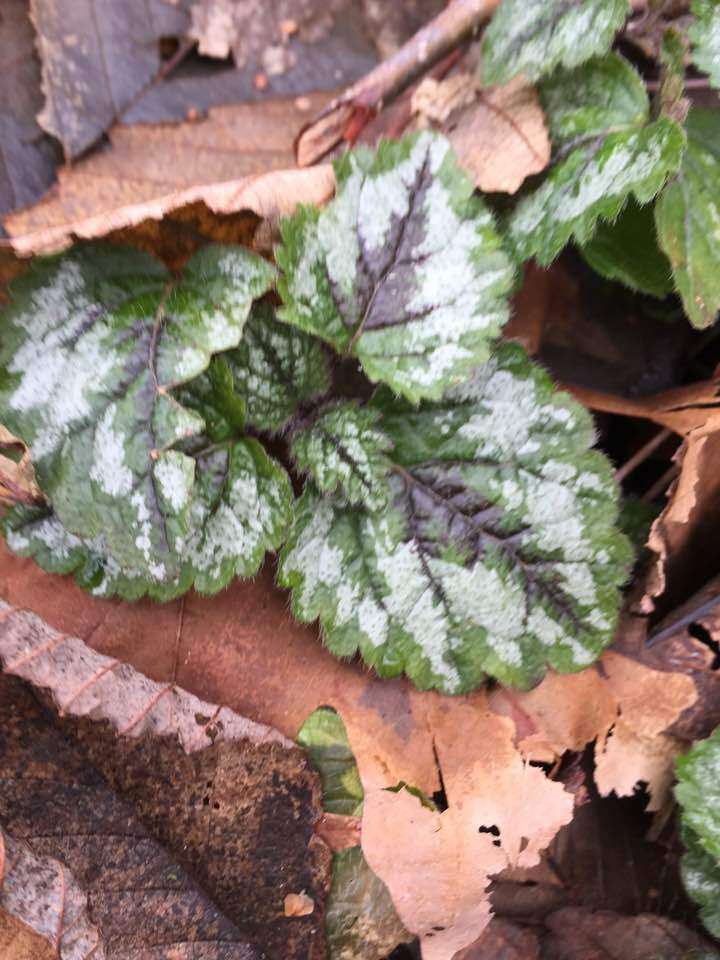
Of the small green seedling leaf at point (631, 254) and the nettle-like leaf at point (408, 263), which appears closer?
the nettle-like leaf at point (408, 263)

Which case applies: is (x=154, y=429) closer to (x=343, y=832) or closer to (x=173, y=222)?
(x=173, y=222)

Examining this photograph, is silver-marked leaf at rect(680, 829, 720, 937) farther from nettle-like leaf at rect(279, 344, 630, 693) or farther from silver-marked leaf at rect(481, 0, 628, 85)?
silver-marked leaf at rect(481, 0, 628, 85)

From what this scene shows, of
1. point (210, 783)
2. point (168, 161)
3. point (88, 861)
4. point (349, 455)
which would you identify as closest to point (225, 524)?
point (349, 455)

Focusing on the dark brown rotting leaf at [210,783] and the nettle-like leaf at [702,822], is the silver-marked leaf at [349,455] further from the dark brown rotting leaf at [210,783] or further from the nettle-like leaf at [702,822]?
the nettle-like leaf at [702,822]

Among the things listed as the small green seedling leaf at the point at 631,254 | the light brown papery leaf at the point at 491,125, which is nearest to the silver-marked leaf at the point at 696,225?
the small green seedling leaf at the point at 631,254

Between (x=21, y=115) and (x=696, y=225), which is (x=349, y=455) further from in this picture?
(x=21, y=115)

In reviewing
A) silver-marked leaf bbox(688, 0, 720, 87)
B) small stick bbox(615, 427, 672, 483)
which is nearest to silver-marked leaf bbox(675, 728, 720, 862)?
small stick bbox(615, 427, 672, 483)
